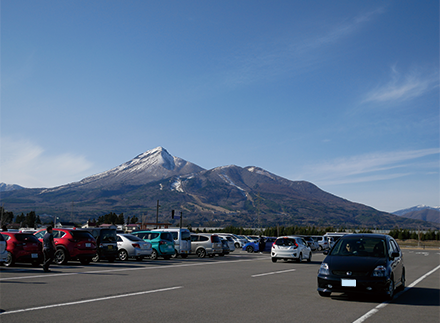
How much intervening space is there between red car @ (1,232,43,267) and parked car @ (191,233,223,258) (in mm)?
12596

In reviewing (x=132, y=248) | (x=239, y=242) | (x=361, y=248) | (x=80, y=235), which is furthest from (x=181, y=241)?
(x=239, y=242)

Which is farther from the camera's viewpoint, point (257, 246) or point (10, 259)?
point (257, 246)

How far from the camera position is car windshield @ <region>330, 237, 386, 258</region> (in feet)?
34.6

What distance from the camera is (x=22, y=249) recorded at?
17000 mm

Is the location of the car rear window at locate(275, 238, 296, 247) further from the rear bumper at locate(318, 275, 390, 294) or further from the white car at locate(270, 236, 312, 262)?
the rear bumper at locate(318, 275, 390, 294)

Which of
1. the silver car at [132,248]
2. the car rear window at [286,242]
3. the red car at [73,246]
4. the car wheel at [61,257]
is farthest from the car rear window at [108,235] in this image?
the car rear window at [286,242]

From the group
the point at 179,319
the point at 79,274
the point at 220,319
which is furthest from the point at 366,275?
the point at 79,274

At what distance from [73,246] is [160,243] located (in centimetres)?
648

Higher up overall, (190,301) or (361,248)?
(361,248)

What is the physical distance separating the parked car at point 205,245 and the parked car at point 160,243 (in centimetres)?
388

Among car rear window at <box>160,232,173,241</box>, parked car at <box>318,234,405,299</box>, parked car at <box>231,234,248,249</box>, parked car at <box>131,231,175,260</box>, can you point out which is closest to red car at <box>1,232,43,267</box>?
parked car at <box>131,231,175,260</box>

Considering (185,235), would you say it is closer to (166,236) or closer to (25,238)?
(166,236)

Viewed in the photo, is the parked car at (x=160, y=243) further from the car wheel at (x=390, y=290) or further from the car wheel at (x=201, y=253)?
the car wheel at (x=390, y=290)

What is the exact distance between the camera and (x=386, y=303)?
9648 millimetres
